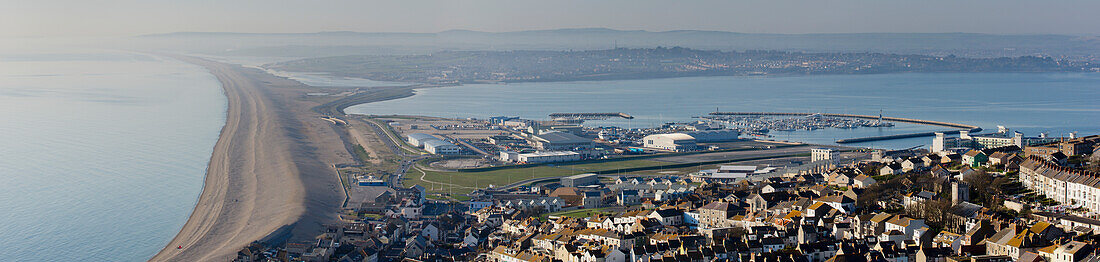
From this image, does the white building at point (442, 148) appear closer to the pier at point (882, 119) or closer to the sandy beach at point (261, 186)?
the sandy beach at point (261, 186)

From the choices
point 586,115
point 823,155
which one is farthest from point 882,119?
point 823,155

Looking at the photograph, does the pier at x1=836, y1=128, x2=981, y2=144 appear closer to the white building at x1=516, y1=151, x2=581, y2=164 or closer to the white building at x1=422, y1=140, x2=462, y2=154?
the white building at x1=516, y1=151, x2=581, y2=164

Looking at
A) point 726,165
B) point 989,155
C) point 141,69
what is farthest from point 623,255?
point 141,69

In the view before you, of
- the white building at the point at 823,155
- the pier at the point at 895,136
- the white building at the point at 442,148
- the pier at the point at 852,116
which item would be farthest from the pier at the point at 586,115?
the white building at the point at 823,155

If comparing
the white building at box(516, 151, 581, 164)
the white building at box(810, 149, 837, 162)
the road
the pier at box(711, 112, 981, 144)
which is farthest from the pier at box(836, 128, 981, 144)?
the road

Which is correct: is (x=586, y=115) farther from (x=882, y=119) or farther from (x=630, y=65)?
(x=630, y=65)
